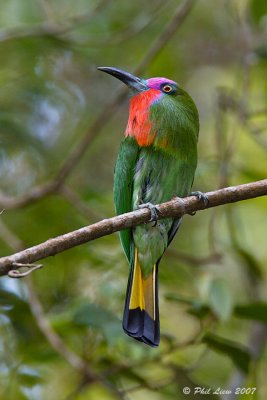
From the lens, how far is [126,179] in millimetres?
3811

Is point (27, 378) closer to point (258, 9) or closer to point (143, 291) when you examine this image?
point (143, 291)

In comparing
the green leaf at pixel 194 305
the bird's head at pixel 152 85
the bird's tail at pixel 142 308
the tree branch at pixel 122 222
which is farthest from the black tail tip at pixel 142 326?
the bird's head at pixel 152 85

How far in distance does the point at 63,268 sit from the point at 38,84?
1.98 m

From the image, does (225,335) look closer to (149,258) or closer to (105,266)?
(105,266)

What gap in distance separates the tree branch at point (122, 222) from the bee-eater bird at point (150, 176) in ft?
1.49

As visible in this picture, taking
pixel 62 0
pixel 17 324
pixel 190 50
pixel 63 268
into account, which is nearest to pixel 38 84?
pixel 62 0

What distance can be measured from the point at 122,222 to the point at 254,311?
0.93m

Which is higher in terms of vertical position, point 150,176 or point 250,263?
point 150,176

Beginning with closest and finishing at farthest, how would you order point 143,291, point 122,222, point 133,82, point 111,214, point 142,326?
point 122,222 → point 142,326 → point 143,291 → point 133,82 → point 111,214

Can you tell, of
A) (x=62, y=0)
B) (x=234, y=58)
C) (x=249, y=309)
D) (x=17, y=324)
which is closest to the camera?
(x=249, y=309)

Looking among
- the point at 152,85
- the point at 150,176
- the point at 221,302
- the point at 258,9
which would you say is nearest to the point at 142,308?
the point at 221,302

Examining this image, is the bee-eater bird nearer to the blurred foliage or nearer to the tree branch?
the blurred foliage

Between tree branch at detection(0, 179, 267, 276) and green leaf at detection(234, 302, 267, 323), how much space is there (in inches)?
23.8

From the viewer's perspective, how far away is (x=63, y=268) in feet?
15.1
